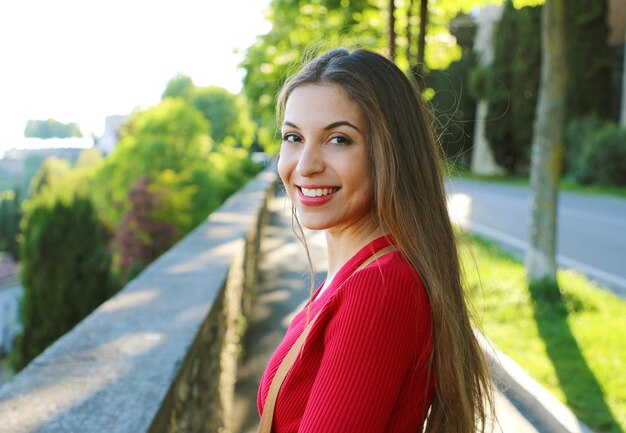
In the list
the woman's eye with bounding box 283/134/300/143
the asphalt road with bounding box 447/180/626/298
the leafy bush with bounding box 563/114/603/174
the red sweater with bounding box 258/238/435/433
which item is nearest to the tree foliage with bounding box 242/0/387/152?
the asphalt road with bounding box 447/180/626/298

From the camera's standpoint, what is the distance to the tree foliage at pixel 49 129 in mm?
94363

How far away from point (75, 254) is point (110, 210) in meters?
17.5

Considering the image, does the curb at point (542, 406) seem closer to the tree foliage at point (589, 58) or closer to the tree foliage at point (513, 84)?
the tree foliage at point (513, 84)

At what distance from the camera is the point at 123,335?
3139 millimetres

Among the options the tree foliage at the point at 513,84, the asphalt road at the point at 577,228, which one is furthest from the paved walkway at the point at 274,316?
the tree foliage at the point at 513,84

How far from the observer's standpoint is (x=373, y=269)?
1.32m

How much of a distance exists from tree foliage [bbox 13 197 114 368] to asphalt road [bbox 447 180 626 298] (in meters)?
6.59

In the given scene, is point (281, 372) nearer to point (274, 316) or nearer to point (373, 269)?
point (373, 269)

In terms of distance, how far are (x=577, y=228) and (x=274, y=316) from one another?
29.0ft

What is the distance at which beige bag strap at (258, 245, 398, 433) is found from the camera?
4.72ft

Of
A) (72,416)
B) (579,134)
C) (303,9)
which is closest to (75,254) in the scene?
(303,9)

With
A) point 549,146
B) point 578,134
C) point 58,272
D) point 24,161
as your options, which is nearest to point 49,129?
point 24,161

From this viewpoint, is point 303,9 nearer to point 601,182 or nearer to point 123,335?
point 123,335

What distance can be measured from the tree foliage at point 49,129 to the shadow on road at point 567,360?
9048 centimetres
